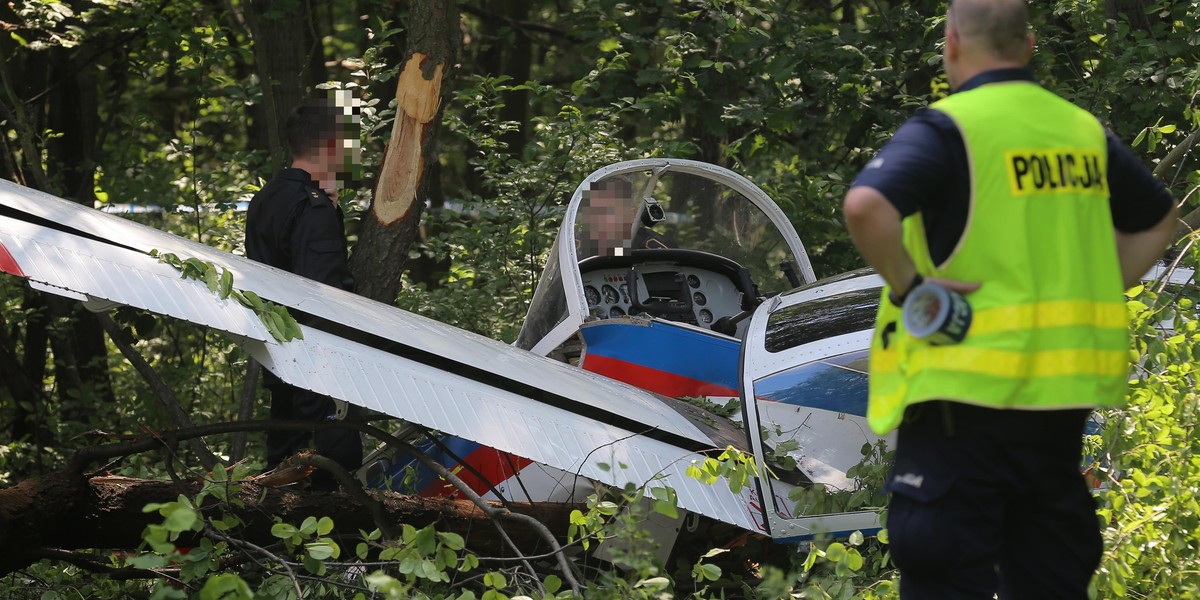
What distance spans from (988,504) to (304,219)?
12.0 feet

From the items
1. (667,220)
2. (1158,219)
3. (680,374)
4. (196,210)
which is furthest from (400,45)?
(1158,219)

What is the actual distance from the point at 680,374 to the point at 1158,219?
3176 millimetres

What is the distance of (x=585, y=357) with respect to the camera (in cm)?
576

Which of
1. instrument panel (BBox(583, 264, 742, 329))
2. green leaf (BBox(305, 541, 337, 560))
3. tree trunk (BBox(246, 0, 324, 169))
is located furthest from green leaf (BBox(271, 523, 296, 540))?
tree trunk (BBox(246, 0, 324, 169))

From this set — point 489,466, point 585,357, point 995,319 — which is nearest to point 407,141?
point 585,357

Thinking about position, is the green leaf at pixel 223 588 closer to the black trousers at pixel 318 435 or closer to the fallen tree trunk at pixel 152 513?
the fallen tree trunk at pixel 152 513

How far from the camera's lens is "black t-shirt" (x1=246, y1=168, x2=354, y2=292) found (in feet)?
16.7

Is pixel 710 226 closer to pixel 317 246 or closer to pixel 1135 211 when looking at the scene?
pixel 317 246

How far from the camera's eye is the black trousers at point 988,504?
2305 mm

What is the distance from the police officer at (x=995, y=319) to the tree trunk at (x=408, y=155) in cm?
413

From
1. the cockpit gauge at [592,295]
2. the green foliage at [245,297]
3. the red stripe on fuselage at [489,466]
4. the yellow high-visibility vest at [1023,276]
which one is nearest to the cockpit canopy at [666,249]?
the cockpit gauge at [592,295]

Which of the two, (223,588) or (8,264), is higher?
(8,264)

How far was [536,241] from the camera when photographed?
8758 mm

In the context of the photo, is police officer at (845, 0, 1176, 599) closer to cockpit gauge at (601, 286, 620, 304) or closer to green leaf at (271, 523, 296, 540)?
green leaf at (271, 523, 296, 540)
